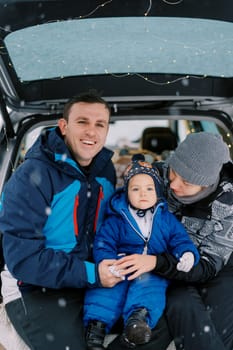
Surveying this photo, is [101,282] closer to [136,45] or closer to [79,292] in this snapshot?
[79,292]

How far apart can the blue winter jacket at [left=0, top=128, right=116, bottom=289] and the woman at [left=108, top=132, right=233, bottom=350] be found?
0.23m

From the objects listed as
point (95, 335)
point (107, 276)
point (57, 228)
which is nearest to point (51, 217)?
point (57, 228)

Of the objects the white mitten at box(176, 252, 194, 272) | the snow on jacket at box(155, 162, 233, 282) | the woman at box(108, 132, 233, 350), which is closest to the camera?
the woman at box(108, 132, 233, 350)

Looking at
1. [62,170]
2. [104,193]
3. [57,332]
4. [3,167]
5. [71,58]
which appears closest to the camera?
[57,332]

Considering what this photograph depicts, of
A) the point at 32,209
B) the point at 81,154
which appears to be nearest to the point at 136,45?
the point at 81,154

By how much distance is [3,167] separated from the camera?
268cm

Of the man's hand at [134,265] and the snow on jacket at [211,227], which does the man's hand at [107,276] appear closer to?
the man's hand at [134,265]

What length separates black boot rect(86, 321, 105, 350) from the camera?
1888mm

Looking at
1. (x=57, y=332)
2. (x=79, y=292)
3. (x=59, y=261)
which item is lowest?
(x=57, y=332)

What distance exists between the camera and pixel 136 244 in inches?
85.7

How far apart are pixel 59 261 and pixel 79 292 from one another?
0.69 feet

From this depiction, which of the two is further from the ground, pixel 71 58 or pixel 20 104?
pixel 71 58

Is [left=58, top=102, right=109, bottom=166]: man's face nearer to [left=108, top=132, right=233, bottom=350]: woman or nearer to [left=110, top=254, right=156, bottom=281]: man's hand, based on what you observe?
[left=108, top=132, right=233, bottom=350]: woman

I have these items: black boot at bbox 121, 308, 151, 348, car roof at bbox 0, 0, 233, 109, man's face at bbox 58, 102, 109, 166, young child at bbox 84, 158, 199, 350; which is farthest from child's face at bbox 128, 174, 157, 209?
car roof at bbox 0, 0, 233, 109
